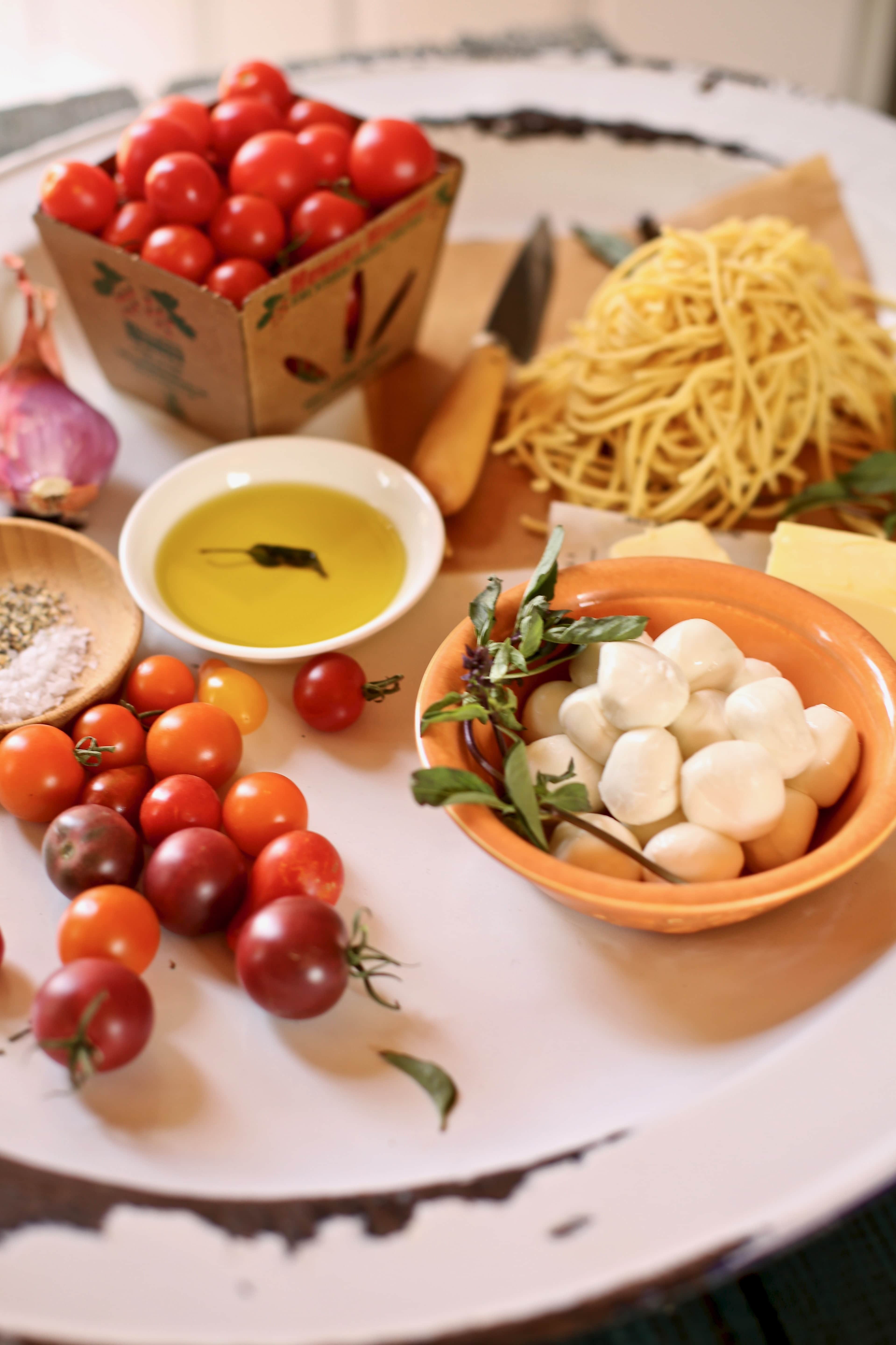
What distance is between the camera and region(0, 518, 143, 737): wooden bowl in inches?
47.2

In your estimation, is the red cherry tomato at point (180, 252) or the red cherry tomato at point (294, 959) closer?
the red cherry tomato at point (294, 959)

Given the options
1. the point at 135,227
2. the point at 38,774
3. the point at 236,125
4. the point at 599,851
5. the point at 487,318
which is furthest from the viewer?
the point at 487,318

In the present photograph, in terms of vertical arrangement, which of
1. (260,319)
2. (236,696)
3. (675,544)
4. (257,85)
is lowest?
(236,696)

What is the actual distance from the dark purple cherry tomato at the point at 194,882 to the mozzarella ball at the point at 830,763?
540 mm

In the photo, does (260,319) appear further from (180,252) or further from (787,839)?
(787,839)

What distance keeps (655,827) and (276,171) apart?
1.03 m

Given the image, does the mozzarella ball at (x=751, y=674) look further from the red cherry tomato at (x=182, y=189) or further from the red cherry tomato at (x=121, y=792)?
the red cherry tomato at (x=182, y=189)

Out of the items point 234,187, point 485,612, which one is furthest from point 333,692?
point 234,187

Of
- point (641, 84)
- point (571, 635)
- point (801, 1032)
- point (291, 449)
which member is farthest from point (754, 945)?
point (641, 84)

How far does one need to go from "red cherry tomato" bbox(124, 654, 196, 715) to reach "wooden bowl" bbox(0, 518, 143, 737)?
2cm

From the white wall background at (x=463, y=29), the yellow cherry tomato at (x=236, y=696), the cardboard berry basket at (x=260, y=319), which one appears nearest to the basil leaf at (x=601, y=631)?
the yellow cherry tomato at (x=236, y=696)

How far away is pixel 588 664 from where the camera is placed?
3.54 feet

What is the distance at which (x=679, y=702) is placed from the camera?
98 centimetres

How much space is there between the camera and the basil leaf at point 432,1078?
892mm
